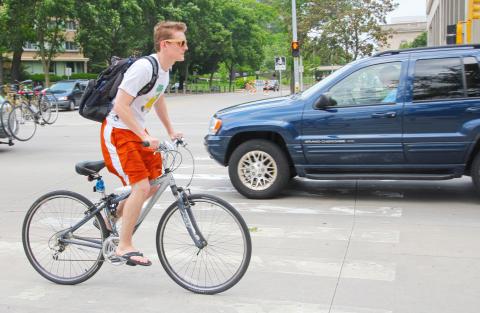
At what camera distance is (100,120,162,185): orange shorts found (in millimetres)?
4359

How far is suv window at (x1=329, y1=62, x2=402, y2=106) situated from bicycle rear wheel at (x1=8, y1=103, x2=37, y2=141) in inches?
312

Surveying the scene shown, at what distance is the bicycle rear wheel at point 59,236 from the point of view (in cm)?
462

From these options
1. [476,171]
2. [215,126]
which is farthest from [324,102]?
[476,171]

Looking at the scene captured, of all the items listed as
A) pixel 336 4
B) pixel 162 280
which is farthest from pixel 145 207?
pixel 336 4

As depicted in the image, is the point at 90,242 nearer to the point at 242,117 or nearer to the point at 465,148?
the point at 242,117

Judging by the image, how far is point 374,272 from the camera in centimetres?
496

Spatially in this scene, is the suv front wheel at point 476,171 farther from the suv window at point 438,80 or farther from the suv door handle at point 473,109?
the suv window at point 438,80

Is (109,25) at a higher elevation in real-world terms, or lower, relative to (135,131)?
higher

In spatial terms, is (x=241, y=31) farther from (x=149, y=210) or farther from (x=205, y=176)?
(x=149, y=210)

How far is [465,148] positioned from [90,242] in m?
4.58

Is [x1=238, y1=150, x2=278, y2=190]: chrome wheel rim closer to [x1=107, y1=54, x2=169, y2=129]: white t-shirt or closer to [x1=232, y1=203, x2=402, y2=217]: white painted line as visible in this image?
[x1=232, y1=203, x2=402, y2=217]: white painted line

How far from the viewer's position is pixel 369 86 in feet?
24.9

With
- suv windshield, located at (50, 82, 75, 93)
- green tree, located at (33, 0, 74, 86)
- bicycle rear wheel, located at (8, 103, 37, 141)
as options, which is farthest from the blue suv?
green tree, located at (33, 0, 74, 86)

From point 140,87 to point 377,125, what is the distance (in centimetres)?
387
